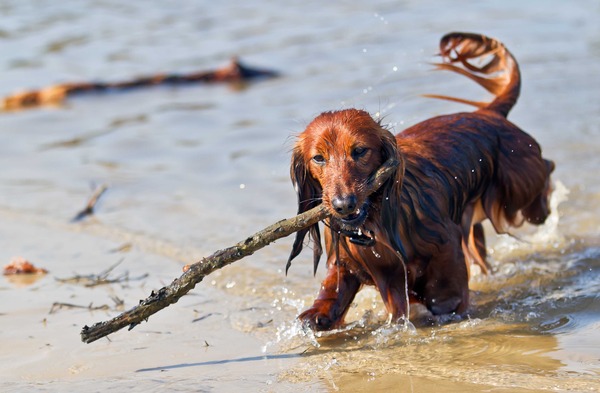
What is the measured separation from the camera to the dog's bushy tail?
5980mm

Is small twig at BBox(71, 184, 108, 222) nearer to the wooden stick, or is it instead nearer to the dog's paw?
the dog's paw

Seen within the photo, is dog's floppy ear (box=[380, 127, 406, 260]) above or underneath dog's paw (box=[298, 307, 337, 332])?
above

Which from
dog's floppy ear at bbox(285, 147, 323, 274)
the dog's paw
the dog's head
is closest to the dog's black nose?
the dog's head

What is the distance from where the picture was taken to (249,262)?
6.12 m

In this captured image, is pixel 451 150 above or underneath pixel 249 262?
above

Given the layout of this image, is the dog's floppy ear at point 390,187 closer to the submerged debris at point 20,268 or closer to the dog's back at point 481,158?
the dog's back at point 481,158

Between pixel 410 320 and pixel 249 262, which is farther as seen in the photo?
pixel 249 262

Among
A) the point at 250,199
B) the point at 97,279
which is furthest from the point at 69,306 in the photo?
the point at 250,199

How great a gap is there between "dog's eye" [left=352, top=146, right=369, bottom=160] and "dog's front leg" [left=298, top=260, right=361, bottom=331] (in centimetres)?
69

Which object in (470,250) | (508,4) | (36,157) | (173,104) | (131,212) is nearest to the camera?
(470,250)

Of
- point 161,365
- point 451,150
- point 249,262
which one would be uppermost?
point 451,150

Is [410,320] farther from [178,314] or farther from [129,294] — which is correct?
[129,294]

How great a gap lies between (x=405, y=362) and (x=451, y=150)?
1.31 metres

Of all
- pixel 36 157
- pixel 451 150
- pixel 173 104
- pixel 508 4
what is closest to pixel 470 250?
pixel 451 150
